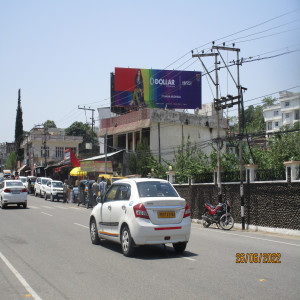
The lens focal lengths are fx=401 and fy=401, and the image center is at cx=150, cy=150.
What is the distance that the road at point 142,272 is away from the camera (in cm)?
650

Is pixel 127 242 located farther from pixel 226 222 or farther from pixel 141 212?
pixel 226 222

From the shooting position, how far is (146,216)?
943 centimetres

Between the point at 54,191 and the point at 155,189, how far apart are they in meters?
28.9

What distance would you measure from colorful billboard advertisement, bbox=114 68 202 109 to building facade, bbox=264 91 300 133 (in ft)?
87.1

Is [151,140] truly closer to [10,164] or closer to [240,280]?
[240,280]

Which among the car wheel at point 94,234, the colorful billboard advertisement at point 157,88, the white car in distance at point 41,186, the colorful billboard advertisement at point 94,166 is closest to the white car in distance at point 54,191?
the white car in distance at point 41,186

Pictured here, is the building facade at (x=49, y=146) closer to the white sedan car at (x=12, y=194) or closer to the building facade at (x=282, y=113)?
the building facade at (x=282, y=113)

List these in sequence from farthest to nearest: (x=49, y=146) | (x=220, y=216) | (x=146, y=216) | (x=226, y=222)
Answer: (x=49, y=146) → (x=220, y=216) → (x=226, y=222) → (x=146, y=216)

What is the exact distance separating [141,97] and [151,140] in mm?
6980

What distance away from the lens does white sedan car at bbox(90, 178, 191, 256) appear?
941cm

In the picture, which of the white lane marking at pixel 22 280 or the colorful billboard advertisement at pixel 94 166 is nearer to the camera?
the white lane marking at pixel 22 280

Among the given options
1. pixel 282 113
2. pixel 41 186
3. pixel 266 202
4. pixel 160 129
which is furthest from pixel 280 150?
pixel 282 113

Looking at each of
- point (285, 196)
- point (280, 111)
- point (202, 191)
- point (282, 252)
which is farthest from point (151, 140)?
point (280, 111)
